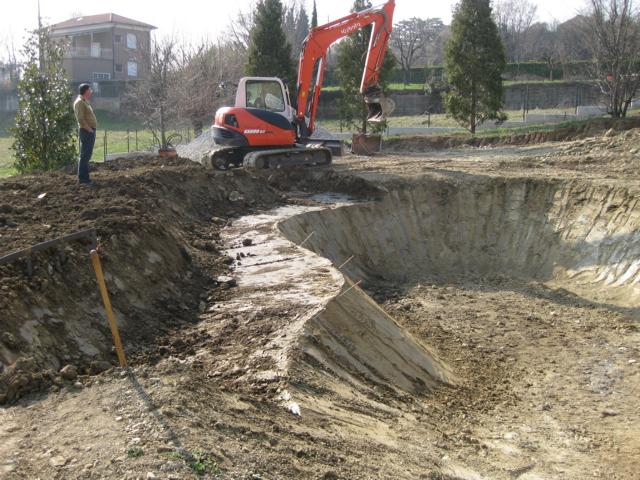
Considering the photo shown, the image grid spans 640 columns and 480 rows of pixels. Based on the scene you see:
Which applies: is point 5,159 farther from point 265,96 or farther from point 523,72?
point 523,72

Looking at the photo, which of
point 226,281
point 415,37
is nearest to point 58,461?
point 226,281

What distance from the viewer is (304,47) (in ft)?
63.2

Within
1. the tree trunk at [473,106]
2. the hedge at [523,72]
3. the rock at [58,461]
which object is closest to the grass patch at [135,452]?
the rock at [58,461]

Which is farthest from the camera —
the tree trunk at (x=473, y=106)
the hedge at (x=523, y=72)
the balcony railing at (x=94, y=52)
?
the balcony railing at (x=94, y=52)

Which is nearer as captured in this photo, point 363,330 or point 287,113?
point 363,330

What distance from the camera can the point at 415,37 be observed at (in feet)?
212

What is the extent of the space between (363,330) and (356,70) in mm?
23718

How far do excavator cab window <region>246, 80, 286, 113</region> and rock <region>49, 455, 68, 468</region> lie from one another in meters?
14.9

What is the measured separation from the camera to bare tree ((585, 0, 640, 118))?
2730 cm

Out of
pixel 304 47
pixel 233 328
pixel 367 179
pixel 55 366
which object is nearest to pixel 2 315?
pixel 55 366

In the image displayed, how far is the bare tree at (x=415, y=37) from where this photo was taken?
6197 cm

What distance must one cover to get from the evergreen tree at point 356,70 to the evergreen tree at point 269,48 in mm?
2433

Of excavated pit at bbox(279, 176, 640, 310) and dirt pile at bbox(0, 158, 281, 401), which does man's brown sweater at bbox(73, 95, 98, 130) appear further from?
excavated pit at bbox(279, 176, 640, 310)

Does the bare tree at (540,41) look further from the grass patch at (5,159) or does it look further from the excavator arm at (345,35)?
the grass patch at (5,159)
